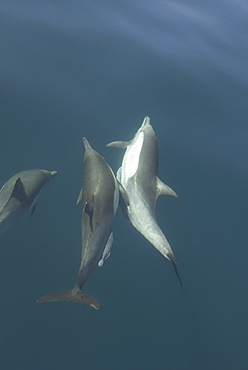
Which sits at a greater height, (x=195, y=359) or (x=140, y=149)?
(x=140, y=149)

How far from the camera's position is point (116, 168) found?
7.68m

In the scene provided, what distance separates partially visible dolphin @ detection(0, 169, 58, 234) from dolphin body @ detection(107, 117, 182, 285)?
1641 millimetres

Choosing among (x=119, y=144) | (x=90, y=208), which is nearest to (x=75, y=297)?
(x=90, y=208)

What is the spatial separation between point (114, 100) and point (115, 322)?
234 inches

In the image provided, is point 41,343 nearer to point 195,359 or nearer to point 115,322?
point 115,322

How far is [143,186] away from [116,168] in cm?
134

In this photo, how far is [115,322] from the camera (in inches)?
206

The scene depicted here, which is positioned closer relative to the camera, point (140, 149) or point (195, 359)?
point (195, 359)

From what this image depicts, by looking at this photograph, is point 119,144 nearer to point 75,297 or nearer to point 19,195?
point 19,195

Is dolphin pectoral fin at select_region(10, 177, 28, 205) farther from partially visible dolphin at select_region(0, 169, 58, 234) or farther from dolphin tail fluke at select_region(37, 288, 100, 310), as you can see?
dolphin tail fluke at select_region(37, 288, 100, 310)

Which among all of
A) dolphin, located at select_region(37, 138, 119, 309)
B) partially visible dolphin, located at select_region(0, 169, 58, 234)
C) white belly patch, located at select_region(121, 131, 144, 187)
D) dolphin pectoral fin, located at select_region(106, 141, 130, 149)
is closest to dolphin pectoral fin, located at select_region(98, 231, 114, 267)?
dolphin, located at select_region(37, 138, 119, 309)

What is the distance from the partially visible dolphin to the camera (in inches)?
215

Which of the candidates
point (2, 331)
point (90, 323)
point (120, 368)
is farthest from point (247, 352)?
point (2, 331)

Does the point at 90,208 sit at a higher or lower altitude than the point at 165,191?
lower
